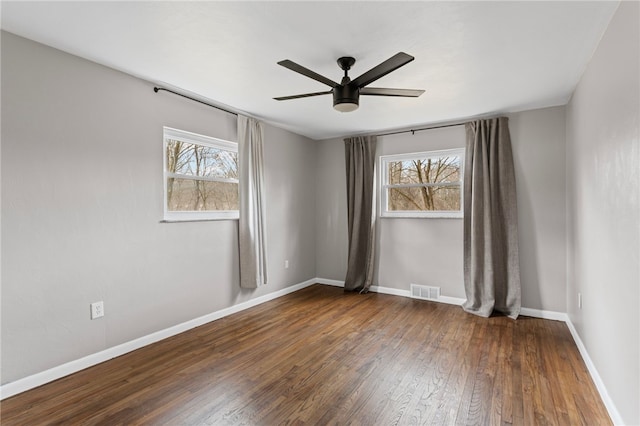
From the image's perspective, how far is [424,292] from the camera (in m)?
4.50

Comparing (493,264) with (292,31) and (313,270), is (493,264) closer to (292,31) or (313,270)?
(313,270)

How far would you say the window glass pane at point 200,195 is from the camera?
10.9 ft

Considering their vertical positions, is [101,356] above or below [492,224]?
below

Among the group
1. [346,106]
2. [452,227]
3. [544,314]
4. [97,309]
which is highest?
[346,106]

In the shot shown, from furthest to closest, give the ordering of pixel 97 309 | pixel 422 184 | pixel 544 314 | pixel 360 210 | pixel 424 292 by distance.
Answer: pixel 360 210 < pixel 422 184 < pixel 424 292 < pixel 544 314 < pixel 97 309

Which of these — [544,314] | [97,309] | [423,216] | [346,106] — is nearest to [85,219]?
[97,309]

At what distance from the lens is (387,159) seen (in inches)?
192

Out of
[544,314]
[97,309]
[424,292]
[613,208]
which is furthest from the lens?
[424,292]

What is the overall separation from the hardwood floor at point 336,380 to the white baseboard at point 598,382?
0.15ft

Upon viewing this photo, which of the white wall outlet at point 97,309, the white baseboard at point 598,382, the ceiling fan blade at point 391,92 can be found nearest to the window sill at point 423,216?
the white baseboard at point 598,382

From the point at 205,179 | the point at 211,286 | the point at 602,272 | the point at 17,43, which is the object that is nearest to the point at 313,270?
the point at 211,286

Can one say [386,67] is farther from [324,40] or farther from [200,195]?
[200,195]

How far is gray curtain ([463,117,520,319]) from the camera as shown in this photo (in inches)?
150

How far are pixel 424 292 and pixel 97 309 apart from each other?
378 cm
